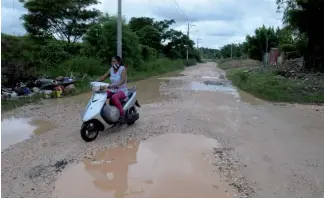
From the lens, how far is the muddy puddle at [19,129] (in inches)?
272

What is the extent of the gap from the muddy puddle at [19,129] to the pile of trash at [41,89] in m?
3.08

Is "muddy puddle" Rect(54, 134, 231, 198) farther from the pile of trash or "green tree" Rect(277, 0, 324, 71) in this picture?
"green tree" Rect(277, 0, 324, 71)

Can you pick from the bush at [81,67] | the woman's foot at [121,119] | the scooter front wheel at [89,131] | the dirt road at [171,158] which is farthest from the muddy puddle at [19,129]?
the bush at [81,67]

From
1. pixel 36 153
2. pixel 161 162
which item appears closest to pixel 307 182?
pixel 161 162

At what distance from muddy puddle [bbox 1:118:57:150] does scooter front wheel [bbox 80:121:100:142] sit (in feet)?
4.69

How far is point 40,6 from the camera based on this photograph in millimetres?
23500

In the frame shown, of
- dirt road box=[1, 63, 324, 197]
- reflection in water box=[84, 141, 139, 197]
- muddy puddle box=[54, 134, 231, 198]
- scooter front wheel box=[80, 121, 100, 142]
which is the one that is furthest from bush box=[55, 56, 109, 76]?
muddy puddle box=[54, 134, 231, 198]

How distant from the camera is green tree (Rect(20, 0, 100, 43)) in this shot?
77.8 feet

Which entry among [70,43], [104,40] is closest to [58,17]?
[70,43]

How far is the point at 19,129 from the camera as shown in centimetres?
779

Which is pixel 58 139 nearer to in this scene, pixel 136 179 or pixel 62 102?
pixel 136 179

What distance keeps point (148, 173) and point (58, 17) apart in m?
21.9

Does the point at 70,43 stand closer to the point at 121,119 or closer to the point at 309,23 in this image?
the point at 309,23

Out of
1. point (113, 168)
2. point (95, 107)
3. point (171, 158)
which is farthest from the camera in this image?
point (95, 107)
